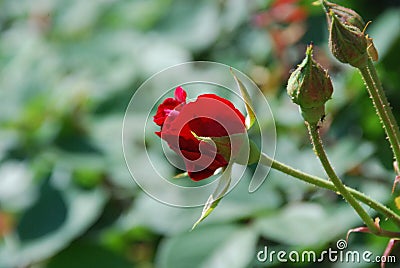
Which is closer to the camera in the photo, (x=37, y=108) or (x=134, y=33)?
(x=37, y=108)

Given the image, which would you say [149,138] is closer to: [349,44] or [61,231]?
[61,231]

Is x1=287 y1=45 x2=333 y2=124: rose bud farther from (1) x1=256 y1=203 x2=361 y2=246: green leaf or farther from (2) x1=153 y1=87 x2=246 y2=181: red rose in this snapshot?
(1) x1=256 y1=203 x2=361 y2=246: green leaf

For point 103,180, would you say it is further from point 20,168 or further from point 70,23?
point 70,23

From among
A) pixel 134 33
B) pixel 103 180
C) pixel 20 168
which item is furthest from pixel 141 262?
pixel 134 33

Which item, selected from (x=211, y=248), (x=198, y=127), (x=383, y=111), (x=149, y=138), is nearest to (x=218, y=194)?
(x=198, y=127)

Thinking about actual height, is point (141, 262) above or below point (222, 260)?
below

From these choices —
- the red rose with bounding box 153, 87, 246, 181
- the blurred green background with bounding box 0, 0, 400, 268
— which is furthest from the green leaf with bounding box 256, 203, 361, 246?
the red rose with bounding box 153, 87, 246, 181
